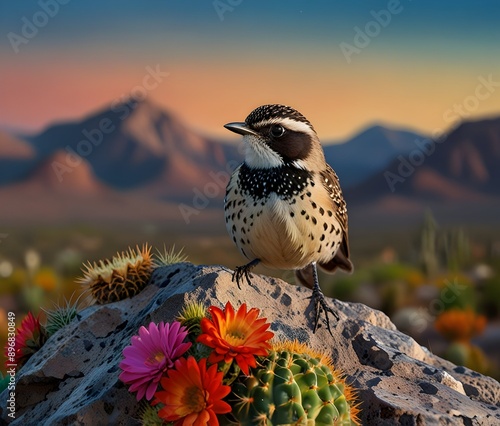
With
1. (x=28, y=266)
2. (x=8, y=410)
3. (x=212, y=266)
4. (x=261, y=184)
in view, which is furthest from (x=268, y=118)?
(x=28, y=266)

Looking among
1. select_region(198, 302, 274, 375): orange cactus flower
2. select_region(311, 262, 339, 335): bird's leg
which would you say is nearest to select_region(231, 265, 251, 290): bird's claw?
select_region(311, 262, 339, 335): bird's leg

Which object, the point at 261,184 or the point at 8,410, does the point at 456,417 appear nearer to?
the point at 261,184

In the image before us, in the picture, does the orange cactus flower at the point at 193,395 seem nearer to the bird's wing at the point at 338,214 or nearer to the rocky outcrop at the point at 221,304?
the rocky outcrop at the point at 221,304

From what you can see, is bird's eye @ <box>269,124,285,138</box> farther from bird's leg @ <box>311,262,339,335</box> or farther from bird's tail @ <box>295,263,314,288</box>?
bird's tail @ <box>295,263,314,288</box>

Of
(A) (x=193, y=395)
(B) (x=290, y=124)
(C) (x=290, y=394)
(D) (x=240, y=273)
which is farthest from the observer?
(D) (x=240, y=273)

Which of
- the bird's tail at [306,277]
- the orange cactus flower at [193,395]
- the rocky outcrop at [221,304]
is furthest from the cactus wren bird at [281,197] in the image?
the orange cactus flower at [193,395]

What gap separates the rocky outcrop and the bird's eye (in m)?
1.03

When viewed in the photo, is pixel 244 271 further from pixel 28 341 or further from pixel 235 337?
pixel 28 341

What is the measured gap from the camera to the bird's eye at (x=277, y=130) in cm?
535

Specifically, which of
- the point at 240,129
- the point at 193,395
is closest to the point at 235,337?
the point at 193,395

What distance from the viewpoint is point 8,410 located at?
18.3 feet

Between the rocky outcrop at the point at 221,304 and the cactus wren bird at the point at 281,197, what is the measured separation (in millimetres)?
198

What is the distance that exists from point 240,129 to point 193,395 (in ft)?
6.44

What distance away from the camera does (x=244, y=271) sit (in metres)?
5.53
